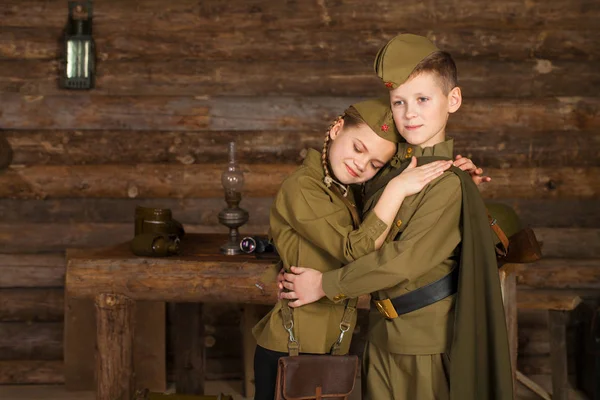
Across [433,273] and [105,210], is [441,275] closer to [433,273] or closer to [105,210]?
[433,273]

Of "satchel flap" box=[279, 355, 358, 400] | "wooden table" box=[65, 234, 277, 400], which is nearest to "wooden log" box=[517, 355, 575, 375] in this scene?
"wooden table" box=[65, 234, 277, 400]

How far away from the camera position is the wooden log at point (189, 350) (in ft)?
15.5

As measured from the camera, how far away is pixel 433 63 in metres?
2.34

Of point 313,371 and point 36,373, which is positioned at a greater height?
point 313,371

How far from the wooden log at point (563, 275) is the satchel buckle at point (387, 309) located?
9.96ft

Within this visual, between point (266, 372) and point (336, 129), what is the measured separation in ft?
2.99

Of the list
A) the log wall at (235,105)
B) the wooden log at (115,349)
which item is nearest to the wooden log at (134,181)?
the log wall at (235,105)

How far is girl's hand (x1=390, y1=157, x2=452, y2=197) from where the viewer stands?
2.32 metres

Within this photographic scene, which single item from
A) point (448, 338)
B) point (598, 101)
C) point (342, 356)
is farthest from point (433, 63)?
point (598, 101)

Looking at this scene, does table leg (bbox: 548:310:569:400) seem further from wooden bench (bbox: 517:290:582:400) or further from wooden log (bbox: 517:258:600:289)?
wooden log (bbox: 517:258:600:289)

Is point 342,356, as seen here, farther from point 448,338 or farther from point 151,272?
point 151,272

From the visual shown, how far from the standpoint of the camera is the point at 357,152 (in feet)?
8.38

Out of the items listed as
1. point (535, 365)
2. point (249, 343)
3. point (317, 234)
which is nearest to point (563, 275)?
point (535, 365)

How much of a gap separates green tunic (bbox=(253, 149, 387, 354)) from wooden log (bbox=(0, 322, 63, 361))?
118 inches
